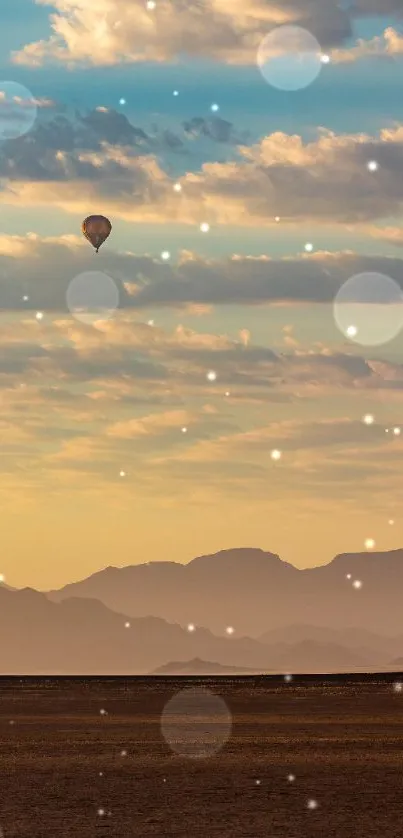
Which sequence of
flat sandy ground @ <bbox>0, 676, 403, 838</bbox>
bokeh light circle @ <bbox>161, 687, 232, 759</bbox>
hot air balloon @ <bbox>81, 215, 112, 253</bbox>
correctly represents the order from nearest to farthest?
flat sandy ground @ <bbox>0, 676, 403, 838</bbox> < bokeh light circle @ <bbox>161, 687, 232, 759</bbox> < hot air balloon @ <bbox>81, 215, 112, 253</bbox>

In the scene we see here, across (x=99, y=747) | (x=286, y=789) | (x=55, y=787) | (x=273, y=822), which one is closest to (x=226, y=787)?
(x=286, y=789)

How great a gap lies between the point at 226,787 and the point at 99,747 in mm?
17305

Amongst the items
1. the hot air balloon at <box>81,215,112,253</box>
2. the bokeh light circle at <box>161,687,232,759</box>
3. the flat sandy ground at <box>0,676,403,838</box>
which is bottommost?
the flat sandy ground at <box>0,676,403,838</box>

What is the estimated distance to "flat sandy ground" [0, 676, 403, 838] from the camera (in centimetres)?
2898

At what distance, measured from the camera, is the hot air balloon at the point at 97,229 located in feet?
244

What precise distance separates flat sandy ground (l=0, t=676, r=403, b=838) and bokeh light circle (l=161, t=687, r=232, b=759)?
465 millimetres

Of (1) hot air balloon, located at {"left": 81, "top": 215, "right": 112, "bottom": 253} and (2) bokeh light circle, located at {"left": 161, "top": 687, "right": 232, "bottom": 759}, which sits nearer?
(2) bokeh light circle, located at {"left": 161, "top": 687, "right": 232, "bottom": 759}

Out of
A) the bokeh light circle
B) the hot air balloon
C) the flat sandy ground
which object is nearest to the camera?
the flat sandy ground

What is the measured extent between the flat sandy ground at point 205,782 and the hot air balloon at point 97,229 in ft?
68.3

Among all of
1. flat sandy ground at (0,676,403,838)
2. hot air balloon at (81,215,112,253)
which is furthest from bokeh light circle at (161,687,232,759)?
hot air balloon at (81,215,112,253)

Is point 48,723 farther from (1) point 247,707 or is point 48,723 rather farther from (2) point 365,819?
(2) point 365,819

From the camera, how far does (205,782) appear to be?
129 feet

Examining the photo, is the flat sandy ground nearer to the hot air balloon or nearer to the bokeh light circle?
the bokeh light circle

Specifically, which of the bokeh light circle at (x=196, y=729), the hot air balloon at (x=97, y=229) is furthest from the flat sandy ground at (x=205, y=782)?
the hot air balloon at (x=97, y=229)
